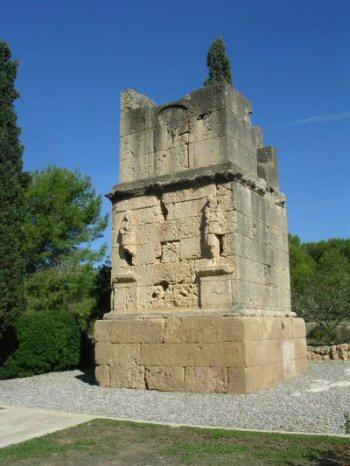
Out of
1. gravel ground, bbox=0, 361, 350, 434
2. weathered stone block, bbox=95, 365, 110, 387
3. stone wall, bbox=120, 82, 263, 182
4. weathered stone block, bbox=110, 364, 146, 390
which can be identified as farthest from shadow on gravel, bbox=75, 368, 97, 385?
stone wall, bbox=120, 82, 263, 182

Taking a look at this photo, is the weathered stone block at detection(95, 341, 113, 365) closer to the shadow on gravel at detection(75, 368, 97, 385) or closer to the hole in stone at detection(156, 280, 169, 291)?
the shadow on gravel at detection(75, 368, 97, 385)

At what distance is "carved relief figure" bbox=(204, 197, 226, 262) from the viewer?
894cm

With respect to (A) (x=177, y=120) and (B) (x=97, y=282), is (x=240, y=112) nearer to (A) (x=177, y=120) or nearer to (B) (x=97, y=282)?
(A) (x=177, y=120)

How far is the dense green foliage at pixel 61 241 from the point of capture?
1661cm

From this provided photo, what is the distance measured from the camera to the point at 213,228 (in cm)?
894

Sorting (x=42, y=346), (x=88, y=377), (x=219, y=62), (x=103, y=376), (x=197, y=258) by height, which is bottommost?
(x=88, y=377)

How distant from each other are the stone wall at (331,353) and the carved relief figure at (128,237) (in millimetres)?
6009

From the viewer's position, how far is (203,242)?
918 centimetres

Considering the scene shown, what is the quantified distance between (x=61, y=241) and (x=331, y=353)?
950cm

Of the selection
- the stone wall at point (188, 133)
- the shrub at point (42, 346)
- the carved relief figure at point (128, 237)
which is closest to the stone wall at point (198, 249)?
the carved relief figure at point (128, 237)

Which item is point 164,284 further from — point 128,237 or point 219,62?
point 219,62

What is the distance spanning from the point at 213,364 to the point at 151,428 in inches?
105

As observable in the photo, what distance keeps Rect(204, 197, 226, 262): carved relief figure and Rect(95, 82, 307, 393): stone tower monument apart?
20 millimetres

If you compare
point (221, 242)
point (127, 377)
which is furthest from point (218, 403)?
point (221, 242)
